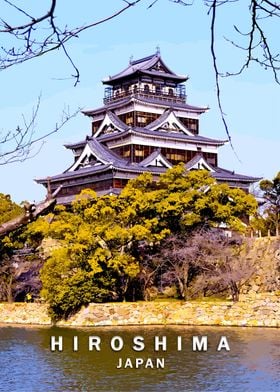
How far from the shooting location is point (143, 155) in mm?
29234

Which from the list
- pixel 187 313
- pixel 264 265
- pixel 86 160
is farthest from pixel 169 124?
pixel 187 313

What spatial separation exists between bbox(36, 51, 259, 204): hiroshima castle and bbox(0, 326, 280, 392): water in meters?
11.3

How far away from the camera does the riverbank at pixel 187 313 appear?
19.6m

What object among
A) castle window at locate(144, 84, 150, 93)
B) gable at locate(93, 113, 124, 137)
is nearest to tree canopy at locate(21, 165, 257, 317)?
gable at locate(93, 113, 124, 137)

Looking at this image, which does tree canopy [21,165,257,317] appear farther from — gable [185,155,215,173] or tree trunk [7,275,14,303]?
gable [185,155,215,173]

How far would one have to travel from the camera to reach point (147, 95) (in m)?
31.3

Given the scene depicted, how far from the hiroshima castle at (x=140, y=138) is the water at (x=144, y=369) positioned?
11320mm

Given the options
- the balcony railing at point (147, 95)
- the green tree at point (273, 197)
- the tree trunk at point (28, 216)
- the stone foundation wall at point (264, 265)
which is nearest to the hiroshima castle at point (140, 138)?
the balcony railing at point (147, 95)

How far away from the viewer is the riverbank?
1964 cm

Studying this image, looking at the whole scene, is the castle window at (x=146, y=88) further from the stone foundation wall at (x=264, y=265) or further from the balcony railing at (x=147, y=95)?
the stone foundation wall at (x=264, y=265)

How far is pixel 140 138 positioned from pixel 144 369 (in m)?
18.0

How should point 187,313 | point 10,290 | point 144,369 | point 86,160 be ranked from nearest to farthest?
point 144,369, point 187,313, point 10,290, point 86,160

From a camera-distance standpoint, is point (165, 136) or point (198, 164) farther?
point (198, 164)

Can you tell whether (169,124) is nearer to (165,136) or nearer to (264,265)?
(165,136)
